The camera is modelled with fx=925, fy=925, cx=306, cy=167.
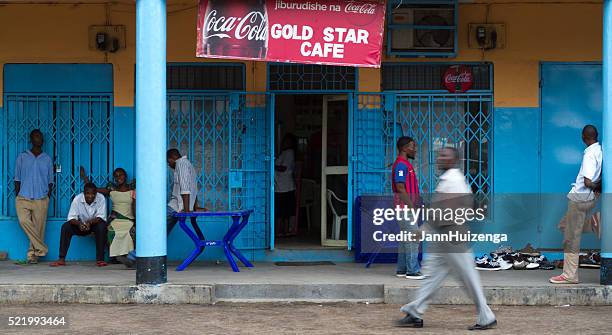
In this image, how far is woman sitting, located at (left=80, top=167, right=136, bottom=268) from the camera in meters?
11.6

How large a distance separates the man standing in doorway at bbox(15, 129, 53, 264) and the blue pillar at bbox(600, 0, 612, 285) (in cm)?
697

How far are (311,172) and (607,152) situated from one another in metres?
6.45

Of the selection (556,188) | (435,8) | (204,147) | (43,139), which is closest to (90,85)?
(43,139)

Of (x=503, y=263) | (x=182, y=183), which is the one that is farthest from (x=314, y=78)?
(x=503, y=263)

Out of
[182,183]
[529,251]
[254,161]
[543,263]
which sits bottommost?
[543,263]

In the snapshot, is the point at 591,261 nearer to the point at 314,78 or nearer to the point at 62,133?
the point at 314,78

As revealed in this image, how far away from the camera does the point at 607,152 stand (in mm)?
10023

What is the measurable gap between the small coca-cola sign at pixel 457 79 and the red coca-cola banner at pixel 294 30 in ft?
6.59

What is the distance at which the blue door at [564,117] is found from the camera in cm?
1228

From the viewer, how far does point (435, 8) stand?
40.3 feet

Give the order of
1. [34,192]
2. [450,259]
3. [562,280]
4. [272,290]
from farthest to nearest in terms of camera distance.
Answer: [34,192] → [562,280] → [272,290] → [450,259]

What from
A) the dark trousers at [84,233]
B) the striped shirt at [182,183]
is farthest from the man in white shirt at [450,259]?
the dark trousers at [84,233]

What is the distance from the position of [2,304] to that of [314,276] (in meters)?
3.50

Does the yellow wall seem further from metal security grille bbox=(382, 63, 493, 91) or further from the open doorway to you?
the open doorway
